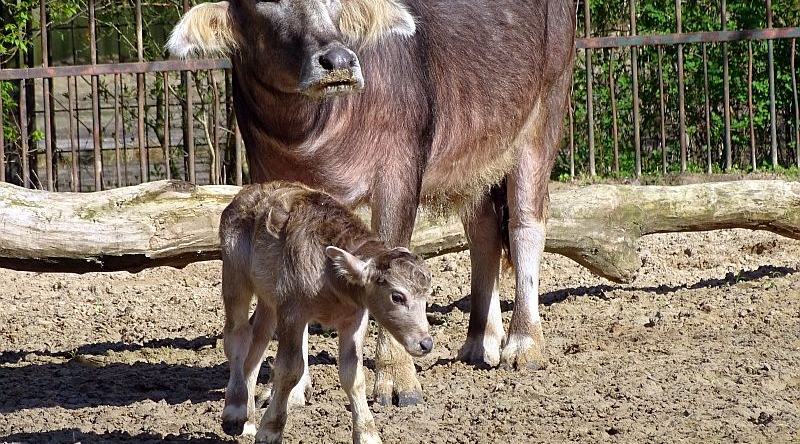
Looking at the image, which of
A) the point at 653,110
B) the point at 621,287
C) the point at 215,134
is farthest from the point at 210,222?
the point at 653,110

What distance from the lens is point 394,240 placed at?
5.81m

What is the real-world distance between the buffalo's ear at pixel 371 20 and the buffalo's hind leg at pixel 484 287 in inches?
65.3

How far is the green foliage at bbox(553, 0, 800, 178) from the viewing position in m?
13.1

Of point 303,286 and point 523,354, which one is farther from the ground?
point 303,286

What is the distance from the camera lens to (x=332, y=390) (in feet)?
19.8

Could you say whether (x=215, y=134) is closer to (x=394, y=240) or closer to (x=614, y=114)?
(x=614, y=114)

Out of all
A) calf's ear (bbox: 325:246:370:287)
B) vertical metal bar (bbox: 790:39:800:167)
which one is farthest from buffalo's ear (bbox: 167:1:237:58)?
vertical metal bar (bbox: 790:39:800:167)

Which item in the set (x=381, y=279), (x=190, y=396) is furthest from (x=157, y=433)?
(x=381, y=279)

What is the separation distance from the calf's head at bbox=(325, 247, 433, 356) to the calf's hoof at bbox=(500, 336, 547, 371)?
220cm

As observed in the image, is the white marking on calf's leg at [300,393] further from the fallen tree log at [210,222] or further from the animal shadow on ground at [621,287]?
the animal shadow on ground at [621,287]

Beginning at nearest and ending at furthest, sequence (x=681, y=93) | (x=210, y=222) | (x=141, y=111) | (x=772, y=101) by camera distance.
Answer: (x=210, y=222)
(x=141, y=111)
(x=681, y=93)
(x=772, y=101)

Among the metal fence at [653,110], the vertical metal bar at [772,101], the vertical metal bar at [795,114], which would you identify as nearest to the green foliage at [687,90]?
the metal fence at [653,110]

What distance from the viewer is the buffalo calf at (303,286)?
4457 millimetres

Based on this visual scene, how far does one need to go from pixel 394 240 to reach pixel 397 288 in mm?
1395
